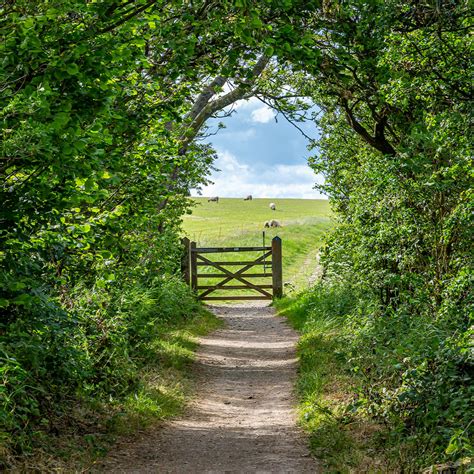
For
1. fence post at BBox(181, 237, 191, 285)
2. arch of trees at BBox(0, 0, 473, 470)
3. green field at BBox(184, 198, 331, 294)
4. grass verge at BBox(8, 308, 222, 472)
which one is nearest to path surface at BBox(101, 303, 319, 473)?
grass verge at BBox(8, 308, 222, 472)

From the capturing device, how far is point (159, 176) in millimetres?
8406

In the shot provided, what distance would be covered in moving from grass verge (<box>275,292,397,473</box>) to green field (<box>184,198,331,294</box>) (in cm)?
557

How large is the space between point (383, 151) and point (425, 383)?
20.9ft

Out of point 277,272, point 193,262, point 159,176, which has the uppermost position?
point 159,176

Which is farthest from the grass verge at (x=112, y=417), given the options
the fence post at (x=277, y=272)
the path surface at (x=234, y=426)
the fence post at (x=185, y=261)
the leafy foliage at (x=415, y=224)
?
the fence post at (x=277, y=272)

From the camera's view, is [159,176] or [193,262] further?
[193,262]

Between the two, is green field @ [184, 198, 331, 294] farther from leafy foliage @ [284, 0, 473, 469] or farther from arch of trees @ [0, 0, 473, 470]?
arch of trees @ [0, 0, 473, 470]

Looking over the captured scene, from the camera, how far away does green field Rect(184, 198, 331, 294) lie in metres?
30.9

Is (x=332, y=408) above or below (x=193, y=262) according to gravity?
below

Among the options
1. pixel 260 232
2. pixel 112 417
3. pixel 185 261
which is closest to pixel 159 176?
pixel 112 417

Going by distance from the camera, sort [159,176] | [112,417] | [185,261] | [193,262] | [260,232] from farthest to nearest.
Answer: [260,232] → [193,262] → [185,261] → [159,176] → [112,417]

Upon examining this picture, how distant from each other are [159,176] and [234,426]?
3567mm

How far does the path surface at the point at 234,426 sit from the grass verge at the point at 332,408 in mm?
223

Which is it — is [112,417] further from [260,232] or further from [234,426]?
[260,232]
